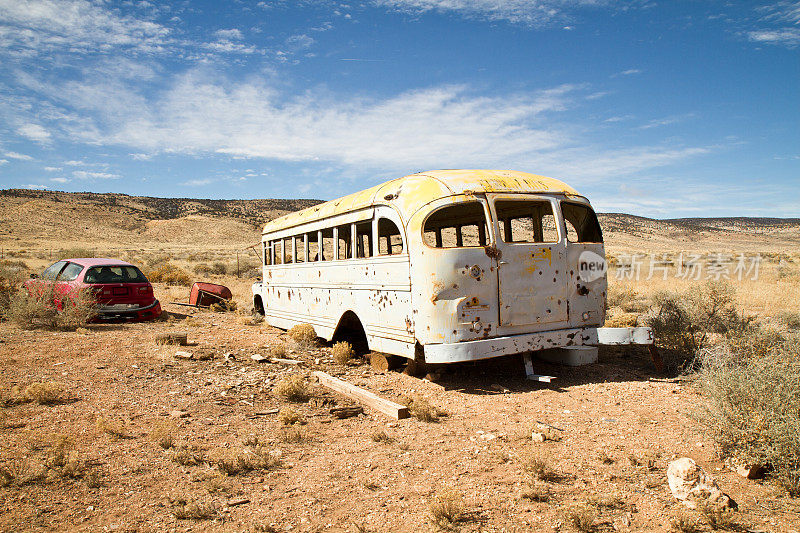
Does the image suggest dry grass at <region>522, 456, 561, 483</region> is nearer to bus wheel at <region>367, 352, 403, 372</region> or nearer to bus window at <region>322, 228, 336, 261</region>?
bus wheel at <region>367, 352, 403, 372</region>

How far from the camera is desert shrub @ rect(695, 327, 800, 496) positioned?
3518mm

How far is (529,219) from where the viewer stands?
7.43 metres

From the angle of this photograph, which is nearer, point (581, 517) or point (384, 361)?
point (581, 517)

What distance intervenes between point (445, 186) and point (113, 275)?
9.76m

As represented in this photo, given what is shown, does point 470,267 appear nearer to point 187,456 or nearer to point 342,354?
point 342,354

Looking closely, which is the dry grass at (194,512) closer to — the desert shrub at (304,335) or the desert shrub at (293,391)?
the desert shrub at (293,391)

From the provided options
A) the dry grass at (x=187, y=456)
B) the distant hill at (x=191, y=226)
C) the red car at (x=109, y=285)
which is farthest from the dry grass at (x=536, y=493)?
the distant hill at (x=191, y=226)

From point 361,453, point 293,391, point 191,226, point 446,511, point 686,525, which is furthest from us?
point 191,226

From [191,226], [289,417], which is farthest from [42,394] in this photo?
[191,226]

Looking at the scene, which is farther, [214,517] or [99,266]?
[99,266]

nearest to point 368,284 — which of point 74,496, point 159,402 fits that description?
point 159,402

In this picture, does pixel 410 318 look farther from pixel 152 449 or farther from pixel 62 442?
pixel 62 442

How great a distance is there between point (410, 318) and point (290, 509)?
9.94ft

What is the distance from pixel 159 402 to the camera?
6.02 meters
